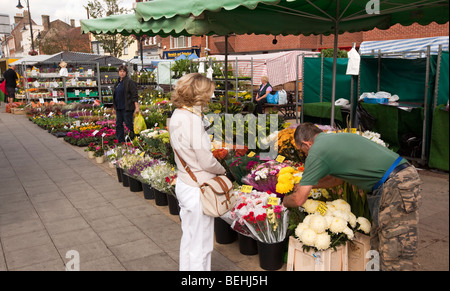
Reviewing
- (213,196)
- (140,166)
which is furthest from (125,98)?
(213,196)

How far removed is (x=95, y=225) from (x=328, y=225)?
3023 millimetres

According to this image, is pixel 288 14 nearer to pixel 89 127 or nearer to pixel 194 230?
pixel 194 230

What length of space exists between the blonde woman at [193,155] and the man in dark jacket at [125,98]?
5.68 m

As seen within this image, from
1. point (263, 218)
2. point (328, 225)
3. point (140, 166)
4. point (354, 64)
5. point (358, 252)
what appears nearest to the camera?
point (328, 225)

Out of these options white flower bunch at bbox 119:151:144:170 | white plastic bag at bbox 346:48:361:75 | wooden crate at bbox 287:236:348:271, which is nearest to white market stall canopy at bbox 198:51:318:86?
white plastic bag at bbox 346:48:361:75

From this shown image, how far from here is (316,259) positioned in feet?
10.4

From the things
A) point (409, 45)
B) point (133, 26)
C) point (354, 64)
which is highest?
point (409, 45)

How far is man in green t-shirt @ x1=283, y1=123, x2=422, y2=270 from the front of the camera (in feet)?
9.04

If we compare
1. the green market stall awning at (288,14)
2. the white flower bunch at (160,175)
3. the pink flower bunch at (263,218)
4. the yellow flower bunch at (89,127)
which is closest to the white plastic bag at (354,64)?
the green market stall awning at (288,14)

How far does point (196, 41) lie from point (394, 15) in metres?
30.3

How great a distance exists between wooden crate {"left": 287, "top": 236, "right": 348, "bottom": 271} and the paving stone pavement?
523 millimetres

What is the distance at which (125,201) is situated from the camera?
575 cm

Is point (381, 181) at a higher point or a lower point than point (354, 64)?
lower

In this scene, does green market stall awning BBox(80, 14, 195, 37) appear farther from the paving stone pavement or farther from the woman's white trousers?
the paving stone pavement
